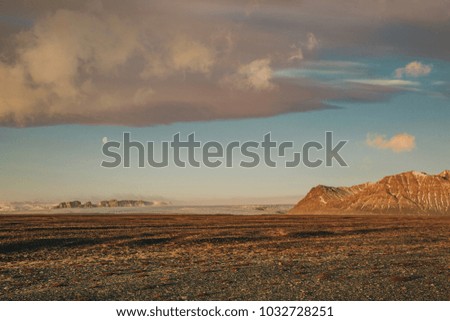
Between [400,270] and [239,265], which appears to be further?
[239,265]

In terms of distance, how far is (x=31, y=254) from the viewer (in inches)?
1604

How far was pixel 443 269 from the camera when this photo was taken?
27609mm

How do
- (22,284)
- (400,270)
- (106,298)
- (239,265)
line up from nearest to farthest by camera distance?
(106,298) < (22,284) < (400,270) < (239,265)

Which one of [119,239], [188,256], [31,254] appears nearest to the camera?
[188,256]

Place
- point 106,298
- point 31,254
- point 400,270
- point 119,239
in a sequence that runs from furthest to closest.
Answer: point 119,239
point 31,254
point 400,270
point 106,298

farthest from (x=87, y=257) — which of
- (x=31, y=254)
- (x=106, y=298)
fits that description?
(x=106, y=298)
